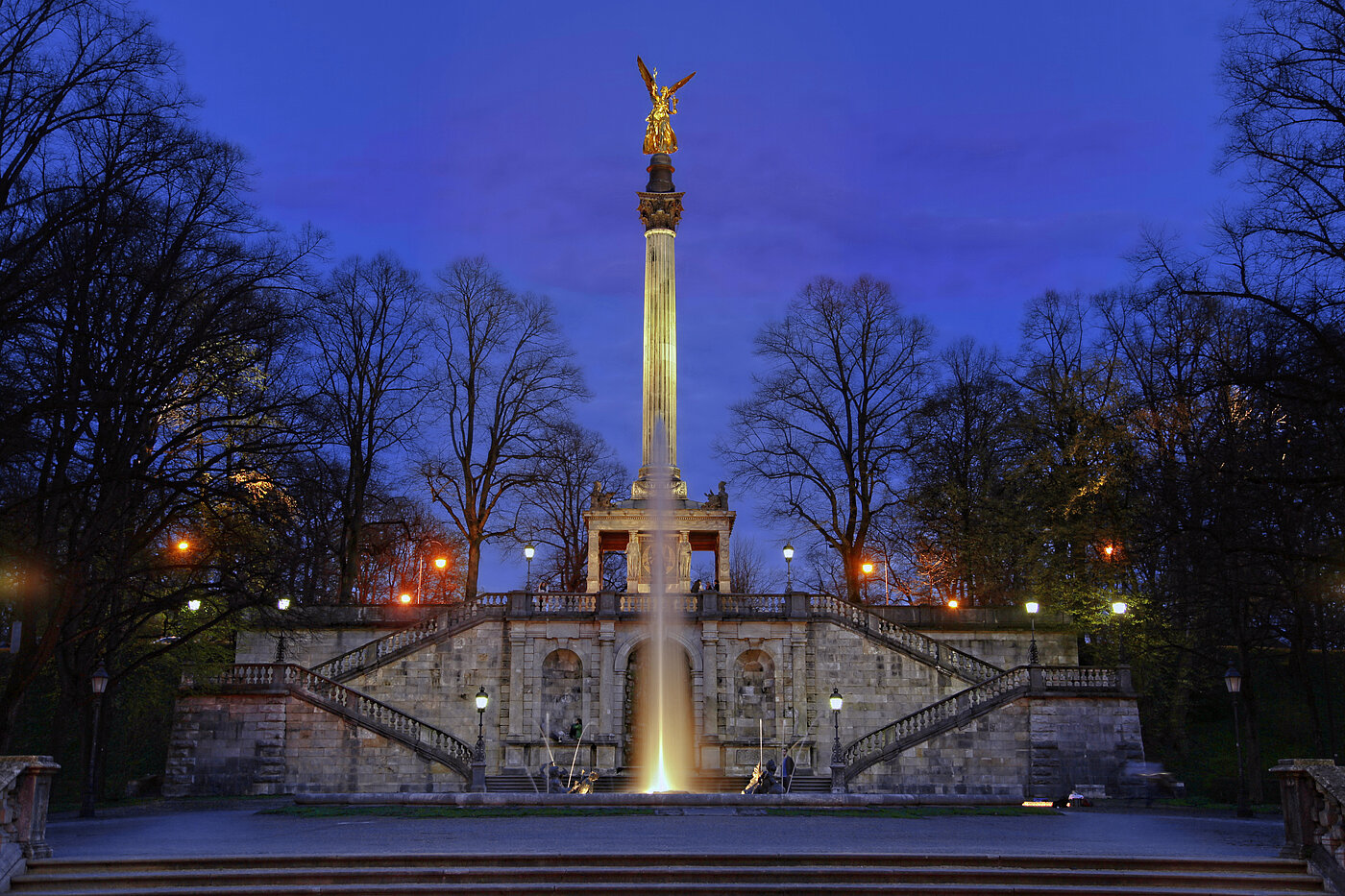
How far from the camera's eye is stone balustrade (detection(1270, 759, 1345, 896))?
14906mm

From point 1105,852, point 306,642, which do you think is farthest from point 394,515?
point 1105,852

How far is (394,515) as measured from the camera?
55.9 metres

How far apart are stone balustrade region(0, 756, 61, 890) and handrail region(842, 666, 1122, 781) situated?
2104 cm

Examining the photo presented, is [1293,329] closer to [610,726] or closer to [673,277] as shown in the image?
[610,726]

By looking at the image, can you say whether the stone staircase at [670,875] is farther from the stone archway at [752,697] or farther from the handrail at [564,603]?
the handrail at [564,603]

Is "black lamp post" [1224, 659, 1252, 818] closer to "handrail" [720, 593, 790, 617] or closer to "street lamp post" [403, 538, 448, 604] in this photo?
"handrail" [720, 593, 790, 617]

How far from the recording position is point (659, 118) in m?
48.3

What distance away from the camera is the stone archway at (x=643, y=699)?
120 ft

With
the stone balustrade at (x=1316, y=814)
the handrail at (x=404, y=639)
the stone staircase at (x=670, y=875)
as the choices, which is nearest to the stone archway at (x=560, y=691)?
the handrail at (x=404, y=639)

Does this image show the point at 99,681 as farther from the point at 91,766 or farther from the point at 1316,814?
the point at 1316,814

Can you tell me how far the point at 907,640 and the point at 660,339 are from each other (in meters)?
14.8

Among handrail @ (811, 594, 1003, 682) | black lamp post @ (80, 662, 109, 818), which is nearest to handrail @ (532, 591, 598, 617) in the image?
handrail @ (811, 594, 1003, 682)

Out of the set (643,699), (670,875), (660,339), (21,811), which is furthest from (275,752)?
(670,875)

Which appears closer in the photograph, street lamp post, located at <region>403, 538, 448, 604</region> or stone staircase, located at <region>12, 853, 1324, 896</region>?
stone staircase, located at <region>12, 853, 1324, 896</region>
